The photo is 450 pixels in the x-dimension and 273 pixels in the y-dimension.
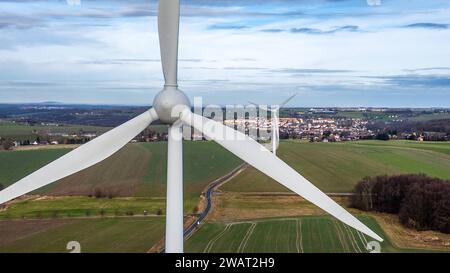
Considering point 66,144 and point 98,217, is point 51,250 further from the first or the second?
point 66,144

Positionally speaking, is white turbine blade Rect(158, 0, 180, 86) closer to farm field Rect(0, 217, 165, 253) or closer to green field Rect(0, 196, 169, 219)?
farm field Rect(0, 217, 165, 253)

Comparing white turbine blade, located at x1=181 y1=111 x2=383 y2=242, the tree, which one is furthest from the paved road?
the tree

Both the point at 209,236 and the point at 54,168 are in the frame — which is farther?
the point at 209,236

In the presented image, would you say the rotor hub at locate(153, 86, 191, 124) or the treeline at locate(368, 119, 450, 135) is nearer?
the rotor hub at locate(153, 86, 191, 124)

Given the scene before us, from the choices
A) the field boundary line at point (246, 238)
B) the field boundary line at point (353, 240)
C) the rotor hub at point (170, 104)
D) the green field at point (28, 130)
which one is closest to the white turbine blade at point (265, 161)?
the rotor hub at point (170, 104)

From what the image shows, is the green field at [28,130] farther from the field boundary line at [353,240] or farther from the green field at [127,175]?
the field boundary line at [353,240]

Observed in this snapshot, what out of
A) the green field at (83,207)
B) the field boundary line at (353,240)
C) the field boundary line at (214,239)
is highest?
the green field at (83,207)
